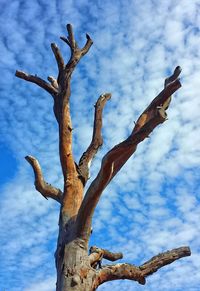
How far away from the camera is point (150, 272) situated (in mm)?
5461

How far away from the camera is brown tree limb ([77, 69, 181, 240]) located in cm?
454

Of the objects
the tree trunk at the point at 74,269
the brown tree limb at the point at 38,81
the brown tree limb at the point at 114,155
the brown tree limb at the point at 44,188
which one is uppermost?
the brown tree limb at the point at 38,81

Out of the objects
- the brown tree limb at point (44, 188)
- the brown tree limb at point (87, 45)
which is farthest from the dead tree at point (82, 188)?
the brown tree limb at point (87, 45)

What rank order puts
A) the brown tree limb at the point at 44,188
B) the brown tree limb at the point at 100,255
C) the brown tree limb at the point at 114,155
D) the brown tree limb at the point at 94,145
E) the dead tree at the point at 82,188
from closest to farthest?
1. the brown tree limb at the point at 114,155
2. the dead tree at the point at 82,188
3. the brown tree limb at the point at 100,255
4. the brown tree limb at the point at 44,188
5. the brown tree limb at the point at 94,145

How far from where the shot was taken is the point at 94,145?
6539 mm

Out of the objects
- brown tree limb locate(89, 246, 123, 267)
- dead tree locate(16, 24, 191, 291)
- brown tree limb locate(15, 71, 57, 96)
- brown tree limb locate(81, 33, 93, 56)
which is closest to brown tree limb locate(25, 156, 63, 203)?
dead tree locate(16, 24, 191, 291)

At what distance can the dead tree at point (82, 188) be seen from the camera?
15.9 ft

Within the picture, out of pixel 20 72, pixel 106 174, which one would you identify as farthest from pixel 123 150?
pixel 20 72

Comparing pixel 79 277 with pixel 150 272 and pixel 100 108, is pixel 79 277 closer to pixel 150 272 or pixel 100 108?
pixel 150 272

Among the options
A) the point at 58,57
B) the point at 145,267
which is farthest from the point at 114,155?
the point at 58,57

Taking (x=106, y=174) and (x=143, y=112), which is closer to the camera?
(x=106, y=174)

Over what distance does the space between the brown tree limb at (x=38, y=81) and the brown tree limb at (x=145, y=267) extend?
2851mm

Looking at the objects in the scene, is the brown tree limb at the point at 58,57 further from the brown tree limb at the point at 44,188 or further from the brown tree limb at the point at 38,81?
the brown tree limb at the point at 44,188

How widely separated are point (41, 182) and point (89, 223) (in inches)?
42.6
